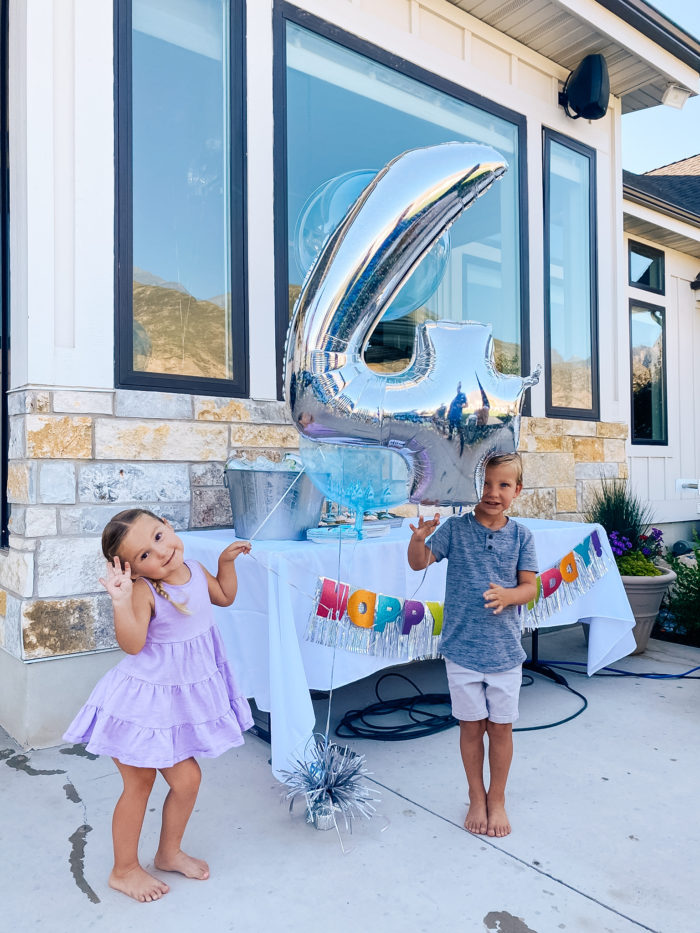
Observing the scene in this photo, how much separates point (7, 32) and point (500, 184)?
3300 mm

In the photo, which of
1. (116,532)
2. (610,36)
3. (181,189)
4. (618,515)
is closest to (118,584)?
(116,532)

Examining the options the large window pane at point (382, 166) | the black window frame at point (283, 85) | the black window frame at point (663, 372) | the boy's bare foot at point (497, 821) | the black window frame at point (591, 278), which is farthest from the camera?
the black window frame at point (663, 372)

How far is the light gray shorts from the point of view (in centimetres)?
226

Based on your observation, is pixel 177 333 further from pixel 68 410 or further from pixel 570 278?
pixel 570 278

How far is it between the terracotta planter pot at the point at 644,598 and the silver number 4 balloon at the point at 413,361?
2818 mm

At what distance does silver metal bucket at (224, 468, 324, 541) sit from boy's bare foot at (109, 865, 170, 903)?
1.27m

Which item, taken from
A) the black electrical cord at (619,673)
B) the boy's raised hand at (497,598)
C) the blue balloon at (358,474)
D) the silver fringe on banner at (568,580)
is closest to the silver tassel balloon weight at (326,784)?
the boy's raised hand at (497,598)

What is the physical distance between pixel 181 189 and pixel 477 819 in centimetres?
313

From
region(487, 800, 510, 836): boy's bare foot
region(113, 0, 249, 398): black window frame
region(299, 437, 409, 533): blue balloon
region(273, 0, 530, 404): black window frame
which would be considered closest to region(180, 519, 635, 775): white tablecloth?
region(299, 437, 409, 533): blue balloon

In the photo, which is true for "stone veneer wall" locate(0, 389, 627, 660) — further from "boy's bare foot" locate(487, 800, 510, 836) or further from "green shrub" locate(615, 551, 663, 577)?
"green shrub" locate(615, 551, 663, 577)

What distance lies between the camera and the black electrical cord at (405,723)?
3.09m

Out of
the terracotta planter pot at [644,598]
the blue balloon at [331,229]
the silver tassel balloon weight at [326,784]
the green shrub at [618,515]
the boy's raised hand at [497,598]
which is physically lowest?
the silver tassel balloon weight at [326,784]

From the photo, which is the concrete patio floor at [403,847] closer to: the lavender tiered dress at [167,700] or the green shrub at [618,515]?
the lavender tiered dress at [167,700]

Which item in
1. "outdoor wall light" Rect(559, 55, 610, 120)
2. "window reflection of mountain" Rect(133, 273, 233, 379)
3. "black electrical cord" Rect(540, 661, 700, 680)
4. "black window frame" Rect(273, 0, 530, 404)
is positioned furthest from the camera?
"outdoor wall light" Rect(559, 55, 610, 120)
